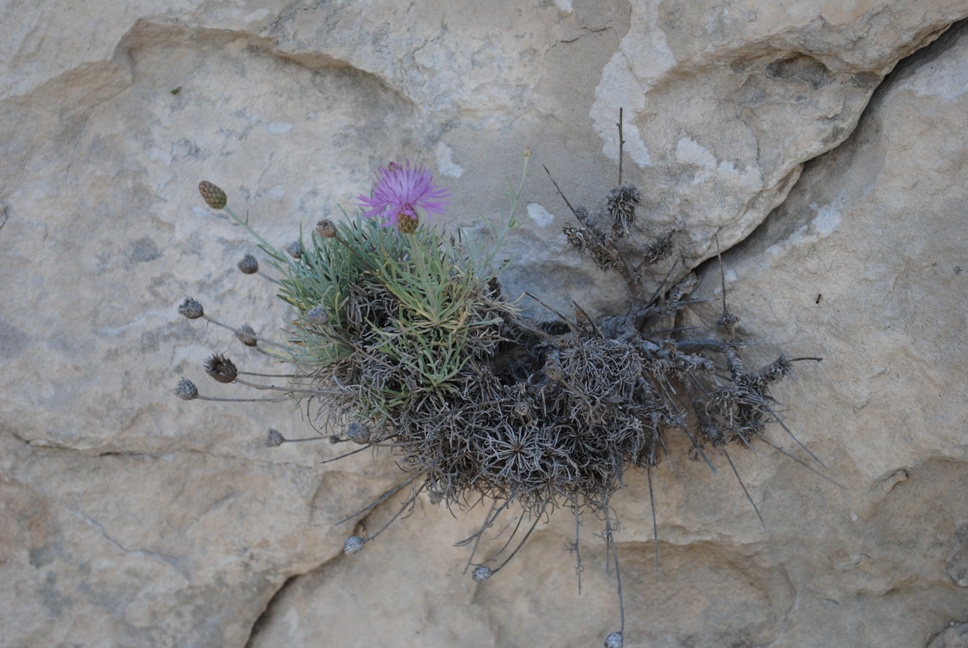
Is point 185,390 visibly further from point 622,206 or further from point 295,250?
point 622,206

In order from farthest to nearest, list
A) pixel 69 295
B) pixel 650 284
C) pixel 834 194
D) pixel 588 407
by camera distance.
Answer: pixel 69 295 → pixel 650 284 → pixel 834 194 → pixel 588 407

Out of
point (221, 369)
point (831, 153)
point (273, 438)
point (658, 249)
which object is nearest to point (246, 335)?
point (221, 369)

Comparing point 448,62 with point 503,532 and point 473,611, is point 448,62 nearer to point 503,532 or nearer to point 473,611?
point 503,532

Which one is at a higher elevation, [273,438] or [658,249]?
[658,249]

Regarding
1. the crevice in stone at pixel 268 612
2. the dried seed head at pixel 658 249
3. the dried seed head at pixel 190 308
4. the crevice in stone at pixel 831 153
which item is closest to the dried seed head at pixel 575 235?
the dried seed head at pixel 658 249

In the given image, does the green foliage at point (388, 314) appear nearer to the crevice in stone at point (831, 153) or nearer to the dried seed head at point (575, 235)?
the dried seed head at point (575, 235)

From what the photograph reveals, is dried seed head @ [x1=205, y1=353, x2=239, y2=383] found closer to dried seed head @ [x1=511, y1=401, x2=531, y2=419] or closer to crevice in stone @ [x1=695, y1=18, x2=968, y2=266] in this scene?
dried seed head @ [x1=511, y1=401, x2=531, y2=419]

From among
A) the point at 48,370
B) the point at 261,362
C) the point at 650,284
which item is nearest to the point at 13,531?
the point at 48,370
